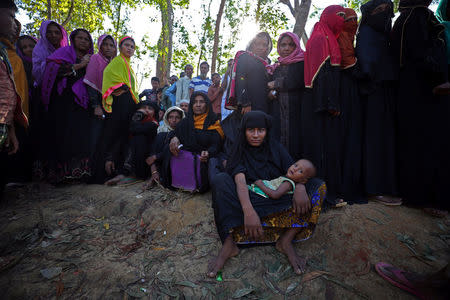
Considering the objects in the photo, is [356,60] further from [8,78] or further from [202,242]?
[8,78]

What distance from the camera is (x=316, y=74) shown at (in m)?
2.51

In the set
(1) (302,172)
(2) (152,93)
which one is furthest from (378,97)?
(2) (152,93)

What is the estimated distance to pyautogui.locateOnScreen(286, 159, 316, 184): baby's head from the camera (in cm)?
188

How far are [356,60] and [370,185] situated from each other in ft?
4.81

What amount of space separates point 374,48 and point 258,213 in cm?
235

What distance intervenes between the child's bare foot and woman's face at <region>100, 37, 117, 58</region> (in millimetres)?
3955

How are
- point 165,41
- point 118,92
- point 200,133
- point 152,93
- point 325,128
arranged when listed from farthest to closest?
point 165,41
point 152,93
point 118,92
point 200,133
point 325,128

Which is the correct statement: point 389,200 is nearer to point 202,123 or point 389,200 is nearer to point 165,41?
point 202,123

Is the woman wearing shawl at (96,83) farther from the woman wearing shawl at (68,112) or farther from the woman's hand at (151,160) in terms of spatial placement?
the woman's hand at (151,160)

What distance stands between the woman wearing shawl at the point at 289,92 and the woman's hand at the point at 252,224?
1276 millimetres

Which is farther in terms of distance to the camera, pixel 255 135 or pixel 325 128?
pixel 325 128

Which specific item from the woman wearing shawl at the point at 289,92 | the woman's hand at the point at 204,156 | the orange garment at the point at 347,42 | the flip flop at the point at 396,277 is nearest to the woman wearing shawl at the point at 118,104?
the woman's hand at the point at 204,156

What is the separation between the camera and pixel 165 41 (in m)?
11.3

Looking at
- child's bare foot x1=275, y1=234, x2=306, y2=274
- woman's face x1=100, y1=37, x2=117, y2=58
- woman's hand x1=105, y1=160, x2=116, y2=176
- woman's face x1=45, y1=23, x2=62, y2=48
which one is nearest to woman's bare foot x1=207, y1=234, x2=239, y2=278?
child's bare foot x1=275, y1=234, x2=306, y2=274
